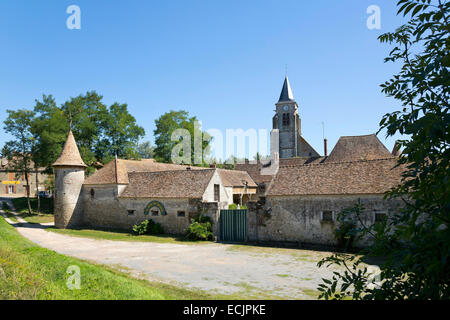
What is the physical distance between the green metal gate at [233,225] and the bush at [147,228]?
5.63 metres

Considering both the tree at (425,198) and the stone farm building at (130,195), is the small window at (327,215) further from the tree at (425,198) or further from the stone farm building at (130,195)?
the tree at (425,198)

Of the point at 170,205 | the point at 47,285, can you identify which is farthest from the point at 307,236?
the point at 47,285

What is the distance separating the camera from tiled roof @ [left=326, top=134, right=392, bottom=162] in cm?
3619

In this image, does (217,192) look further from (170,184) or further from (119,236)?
(119,236)

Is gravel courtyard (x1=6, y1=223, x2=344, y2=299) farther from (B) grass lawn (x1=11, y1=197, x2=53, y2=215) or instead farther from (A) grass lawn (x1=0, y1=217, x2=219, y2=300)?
(B) grass lawn (x1=11, y1=197, x2=53, y2=215)

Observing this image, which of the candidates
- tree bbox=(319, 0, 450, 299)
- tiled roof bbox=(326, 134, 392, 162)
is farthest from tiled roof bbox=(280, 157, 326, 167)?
tree bbox=(319, 0, 450, 299)

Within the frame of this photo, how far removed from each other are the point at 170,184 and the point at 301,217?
11.6 m

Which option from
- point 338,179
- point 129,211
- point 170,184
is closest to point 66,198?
point 129,211

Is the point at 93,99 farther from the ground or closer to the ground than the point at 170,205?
farther from the ground

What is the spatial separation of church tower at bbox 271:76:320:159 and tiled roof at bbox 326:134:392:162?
2269 cm

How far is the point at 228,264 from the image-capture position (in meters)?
15.2

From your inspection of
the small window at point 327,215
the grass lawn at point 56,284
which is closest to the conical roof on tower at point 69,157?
the grass lawn at point 56,284

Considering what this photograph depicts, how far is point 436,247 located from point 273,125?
6409 cm
